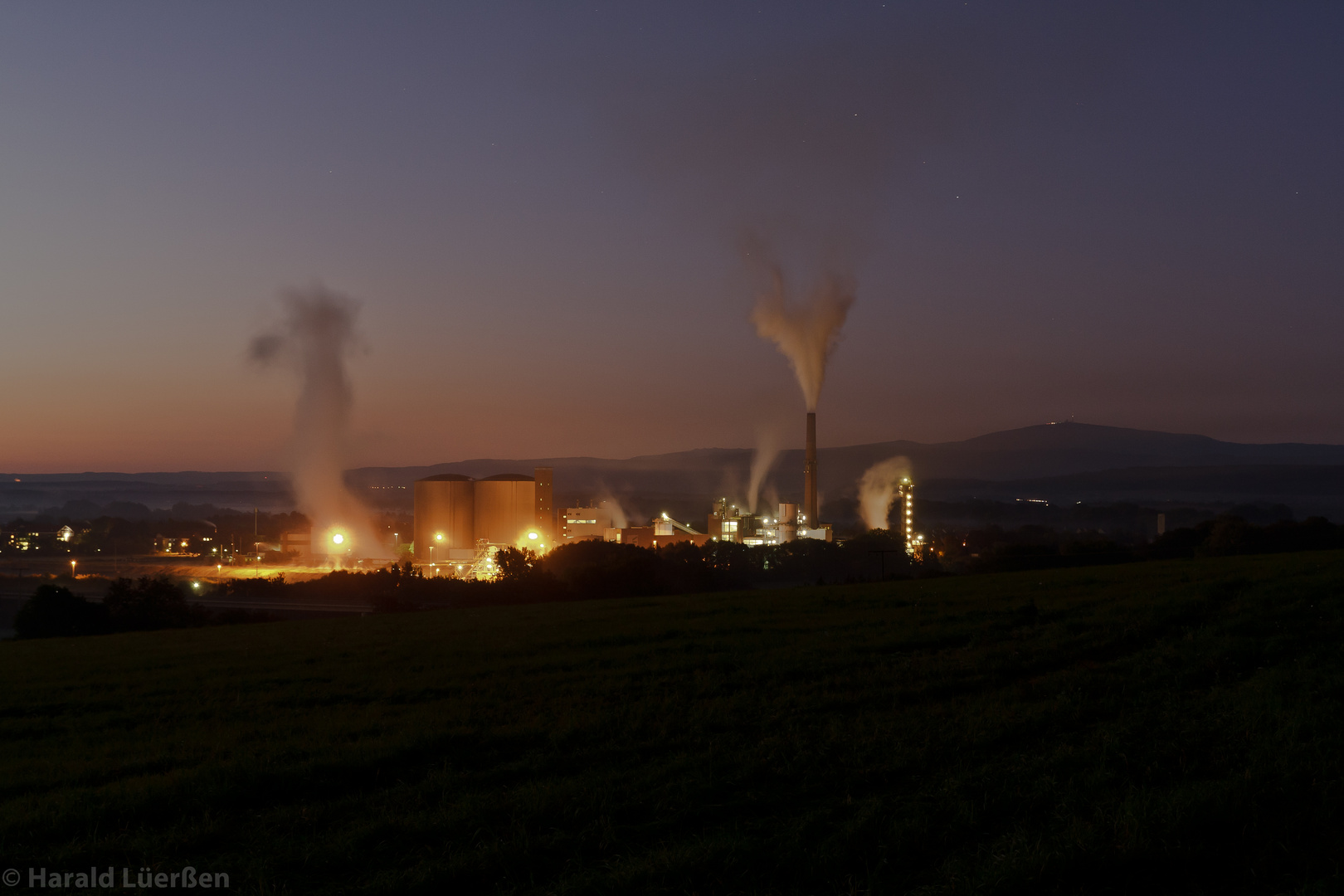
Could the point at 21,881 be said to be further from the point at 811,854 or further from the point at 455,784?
the point at 811,854

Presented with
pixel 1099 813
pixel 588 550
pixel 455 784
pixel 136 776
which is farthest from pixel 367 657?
pixel 588 550

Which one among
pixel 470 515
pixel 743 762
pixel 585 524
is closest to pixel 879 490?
pixel 585 524

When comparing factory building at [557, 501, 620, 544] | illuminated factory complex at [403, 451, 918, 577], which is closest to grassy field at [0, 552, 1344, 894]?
illuminated factory complex at [403, 451, 918, 577]

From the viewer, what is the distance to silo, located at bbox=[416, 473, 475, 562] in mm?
66875

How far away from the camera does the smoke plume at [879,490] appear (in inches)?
3221

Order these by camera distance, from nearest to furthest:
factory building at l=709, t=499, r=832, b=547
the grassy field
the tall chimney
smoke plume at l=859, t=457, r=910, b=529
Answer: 1. the grassy field
2. the tall chimney
3. factory building at l=709, t=499, r=832, b=547
4. smoke plume at l=859, t=457, r=910, b=529

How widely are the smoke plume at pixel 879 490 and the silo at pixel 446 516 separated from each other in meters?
36.3

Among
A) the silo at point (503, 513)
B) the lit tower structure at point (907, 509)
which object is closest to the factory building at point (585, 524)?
the silo at point (503, 513)

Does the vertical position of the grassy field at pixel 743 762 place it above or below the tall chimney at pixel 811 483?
below

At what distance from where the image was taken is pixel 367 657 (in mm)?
11000

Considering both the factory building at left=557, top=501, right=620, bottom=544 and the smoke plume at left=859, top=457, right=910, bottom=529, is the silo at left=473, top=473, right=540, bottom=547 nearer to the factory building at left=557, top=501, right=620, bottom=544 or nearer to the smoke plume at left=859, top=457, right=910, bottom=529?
the factory building at left=557, top=501, right=620, bottom=544

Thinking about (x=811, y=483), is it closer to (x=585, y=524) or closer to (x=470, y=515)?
(x=585, y=524)

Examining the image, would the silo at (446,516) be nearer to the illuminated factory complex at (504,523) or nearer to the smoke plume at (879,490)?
the illuminated factory complex at (504,523)

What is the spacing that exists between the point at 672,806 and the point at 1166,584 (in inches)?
410
